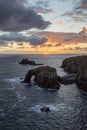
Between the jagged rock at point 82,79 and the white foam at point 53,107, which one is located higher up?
the jagged rock at point 82,79

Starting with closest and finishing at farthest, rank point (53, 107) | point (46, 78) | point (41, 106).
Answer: point (53, 107), point (41, 106), point (46, 78)

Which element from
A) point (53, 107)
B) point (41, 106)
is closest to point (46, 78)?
point (41, 106)

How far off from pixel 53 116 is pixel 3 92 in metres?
35.0

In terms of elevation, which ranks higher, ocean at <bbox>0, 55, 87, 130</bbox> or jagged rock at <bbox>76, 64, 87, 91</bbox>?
jagged rock at <bbox>76, 64, 87, 91</bbox>

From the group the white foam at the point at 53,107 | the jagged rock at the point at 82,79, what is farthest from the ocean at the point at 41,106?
the jagged rock at the point at 82,79

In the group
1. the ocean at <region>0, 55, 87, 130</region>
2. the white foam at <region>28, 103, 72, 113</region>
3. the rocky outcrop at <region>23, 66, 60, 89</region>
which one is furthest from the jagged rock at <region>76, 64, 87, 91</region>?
the white foam at <region>28, 103, 72, 113</region>

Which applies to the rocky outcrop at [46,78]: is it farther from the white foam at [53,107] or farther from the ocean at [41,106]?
the white foam at [53,107]

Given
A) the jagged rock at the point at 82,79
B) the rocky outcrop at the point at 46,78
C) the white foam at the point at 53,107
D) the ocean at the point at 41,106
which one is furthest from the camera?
the rocky outcrop at the point at 46,78

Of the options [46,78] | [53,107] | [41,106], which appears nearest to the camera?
[53,107]

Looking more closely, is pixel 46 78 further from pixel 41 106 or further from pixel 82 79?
pixel 41 106

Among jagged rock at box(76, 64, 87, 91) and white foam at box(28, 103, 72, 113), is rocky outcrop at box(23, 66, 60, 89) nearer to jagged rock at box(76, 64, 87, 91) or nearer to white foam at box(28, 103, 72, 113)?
jagged rock at box(76, 64, 87, 91)

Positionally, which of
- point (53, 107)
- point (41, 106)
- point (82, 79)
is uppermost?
point (82, 79)

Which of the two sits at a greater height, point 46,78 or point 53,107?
point 46,78

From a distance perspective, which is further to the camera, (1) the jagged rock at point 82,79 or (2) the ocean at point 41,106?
(1) the jagged rock at point 82,79
